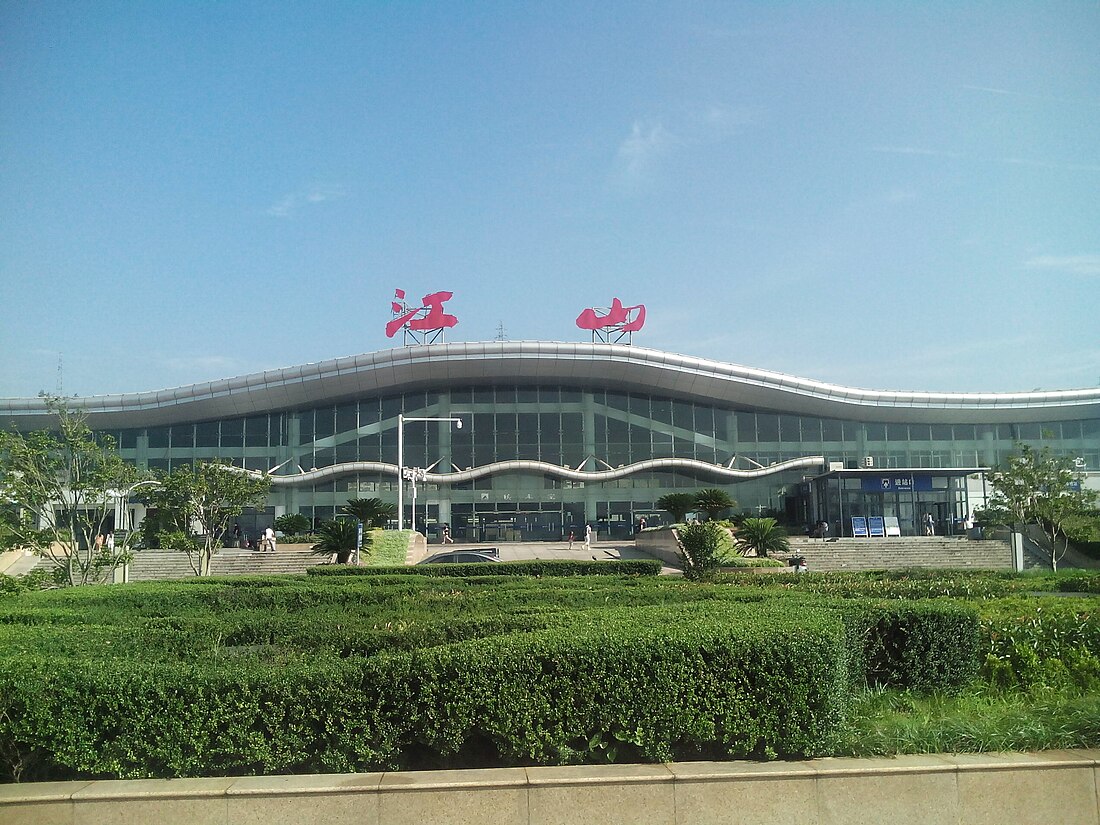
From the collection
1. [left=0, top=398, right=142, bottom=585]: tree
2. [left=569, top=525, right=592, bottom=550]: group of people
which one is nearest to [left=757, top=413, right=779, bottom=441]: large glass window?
[left=569, top=525, right=592, bottom=550]: group of people

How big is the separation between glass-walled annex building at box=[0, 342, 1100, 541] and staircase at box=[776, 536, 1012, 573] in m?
10.7

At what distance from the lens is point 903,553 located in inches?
1458

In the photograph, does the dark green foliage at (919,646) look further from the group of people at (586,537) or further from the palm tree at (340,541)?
the group of people at (586,537)

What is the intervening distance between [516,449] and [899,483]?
20.0 metres

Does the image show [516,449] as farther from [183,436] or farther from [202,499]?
Result: [202,499]

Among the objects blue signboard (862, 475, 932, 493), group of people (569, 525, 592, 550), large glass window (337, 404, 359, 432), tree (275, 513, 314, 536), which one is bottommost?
group of people (569, 525, 592, 550)

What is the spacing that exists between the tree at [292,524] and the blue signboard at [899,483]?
28187 mm

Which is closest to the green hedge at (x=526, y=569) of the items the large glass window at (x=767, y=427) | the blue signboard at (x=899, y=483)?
the blue signboard at (x=899, y=483)

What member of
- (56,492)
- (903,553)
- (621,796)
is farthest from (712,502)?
(621,796)

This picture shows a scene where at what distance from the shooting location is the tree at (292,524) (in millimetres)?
46844

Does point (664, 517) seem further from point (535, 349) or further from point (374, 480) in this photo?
point (374, 480)

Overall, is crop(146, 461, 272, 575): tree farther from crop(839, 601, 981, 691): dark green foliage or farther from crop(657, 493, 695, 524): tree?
crop(839, 601, 981, 691): dark green foliage

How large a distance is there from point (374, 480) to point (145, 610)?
38.3m

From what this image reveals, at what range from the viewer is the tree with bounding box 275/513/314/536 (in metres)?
46.8
